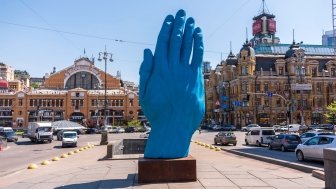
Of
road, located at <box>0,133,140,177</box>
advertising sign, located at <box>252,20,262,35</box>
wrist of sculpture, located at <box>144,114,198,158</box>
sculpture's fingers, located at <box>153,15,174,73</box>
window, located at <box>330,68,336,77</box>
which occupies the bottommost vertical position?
road, located at <box>0,133,140,177</box>

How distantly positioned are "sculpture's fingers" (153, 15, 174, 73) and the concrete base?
346 cm

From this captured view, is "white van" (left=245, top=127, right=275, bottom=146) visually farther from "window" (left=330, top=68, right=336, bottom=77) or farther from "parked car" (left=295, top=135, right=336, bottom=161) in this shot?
"window" (left=330, top=68, right=336, bottom=77)

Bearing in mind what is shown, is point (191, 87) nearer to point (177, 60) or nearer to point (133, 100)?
point (177, 60)

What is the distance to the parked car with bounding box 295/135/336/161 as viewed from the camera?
62.4ft

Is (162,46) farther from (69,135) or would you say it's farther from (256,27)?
(256,27)

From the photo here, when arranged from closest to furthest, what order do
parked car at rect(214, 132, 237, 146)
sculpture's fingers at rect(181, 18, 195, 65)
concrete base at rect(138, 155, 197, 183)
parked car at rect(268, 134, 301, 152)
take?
concrete base at rect(138, 155, 197, 183) → sculpture's fingers at rect(181, 18, 195, 65) → parked car at rect(268, 134, 301, 152) → parked car at rect(214, 132, 237, 146)

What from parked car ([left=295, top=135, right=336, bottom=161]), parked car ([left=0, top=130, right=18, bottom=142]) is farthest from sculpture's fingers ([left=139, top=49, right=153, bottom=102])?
parked car ([left=0, top=130, right=18, bottom=142])

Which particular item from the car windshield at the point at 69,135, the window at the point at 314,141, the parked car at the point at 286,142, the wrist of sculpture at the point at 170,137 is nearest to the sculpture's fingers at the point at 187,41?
the wrist of sculpture at the point at 170,137

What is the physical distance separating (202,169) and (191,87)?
4310mm

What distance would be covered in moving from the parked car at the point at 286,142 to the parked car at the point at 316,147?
8109mm

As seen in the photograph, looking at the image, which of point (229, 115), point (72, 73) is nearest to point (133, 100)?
point (72, 73)

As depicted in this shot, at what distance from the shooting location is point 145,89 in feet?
46.0

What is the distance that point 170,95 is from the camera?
45.3 feet

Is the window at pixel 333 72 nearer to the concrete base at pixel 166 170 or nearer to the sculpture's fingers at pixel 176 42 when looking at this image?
the sculpture's fingers at pixel 176 42
